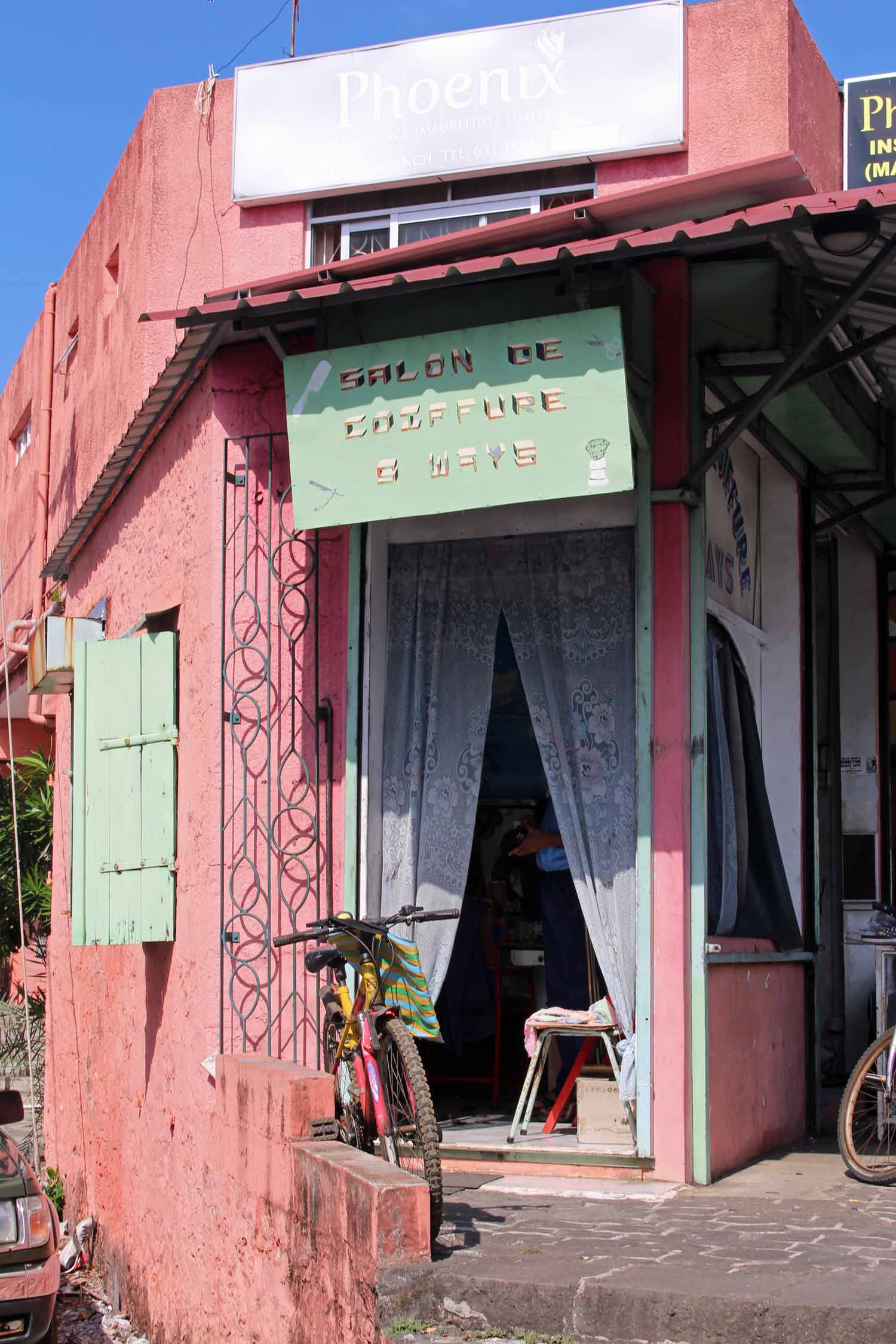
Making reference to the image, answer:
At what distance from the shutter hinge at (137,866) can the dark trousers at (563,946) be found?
1.91 m

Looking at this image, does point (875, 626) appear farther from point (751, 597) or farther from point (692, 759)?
point (692, 759)

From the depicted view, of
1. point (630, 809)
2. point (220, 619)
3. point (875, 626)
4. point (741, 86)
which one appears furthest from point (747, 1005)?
point (741, 86)

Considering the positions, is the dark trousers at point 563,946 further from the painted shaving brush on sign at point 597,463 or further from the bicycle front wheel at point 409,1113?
the painted shaving brush on sign at point 597,463

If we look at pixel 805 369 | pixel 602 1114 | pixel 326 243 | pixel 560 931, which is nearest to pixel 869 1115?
pixel 602 1114

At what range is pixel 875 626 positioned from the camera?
1055 cm

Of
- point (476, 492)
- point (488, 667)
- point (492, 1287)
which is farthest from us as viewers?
point (488, 667)

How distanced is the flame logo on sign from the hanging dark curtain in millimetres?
5066

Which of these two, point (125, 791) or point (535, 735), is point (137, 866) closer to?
point (125, 791)

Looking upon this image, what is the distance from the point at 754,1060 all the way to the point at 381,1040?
2397 mm

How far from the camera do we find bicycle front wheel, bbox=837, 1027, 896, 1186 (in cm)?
642

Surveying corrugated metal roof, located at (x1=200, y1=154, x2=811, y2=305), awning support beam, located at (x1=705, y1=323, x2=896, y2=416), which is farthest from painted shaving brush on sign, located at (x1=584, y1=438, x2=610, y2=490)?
awning support beam, located at (x1=705, y1=323, x2=896, y2=416)

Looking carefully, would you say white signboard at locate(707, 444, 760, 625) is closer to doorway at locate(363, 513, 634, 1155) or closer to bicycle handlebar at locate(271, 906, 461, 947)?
doorway at locate(363, 513, 634, 1155)

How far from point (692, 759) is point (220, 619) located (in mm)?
2405

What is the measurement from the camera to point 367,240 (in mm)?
10969
